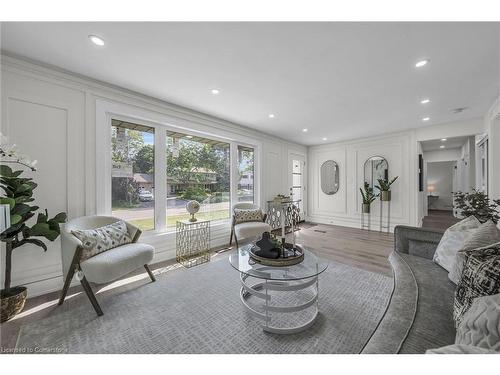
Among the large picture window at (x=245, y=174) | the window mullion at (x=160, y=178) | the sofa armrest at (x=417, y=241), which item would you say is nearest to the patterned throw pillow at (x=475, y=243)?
the sofa armrest at (x=417, y=241)

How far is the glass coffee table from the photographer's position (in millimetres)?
1564

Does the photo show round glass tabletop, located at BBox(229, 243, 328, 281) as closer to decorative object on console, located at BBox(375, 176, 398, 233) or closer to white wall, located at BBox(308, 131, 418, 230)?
decorative object on console, located at BBox(375, 176, 398, 233)

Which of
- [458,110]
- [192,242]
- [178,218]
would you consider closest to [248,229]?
[192,242]

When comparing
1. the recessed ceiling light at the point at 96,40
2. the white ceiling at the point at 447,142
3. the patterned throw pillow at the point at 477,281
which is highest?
the white ceiling at the point at 447,142

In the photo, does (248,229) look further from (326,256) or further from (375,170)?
(375,170)

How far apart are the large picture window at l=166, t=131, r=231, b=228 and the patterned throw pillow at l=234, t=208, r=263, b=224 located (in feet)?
1.42

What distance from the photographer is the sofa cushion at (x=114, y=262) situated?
1.78m

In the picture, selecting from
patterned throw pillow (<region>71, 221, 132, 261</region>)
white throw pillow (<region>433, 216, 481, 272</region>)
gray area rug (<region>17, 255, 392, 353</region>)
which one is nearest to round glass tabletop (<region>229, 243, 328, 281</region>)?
gray area rug (<region>17, 255, 392, 353</region>)

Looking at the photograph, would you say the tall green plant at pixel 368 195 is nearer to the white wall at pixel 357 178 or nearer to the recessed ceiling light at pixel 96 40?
the white wall at pixel 357 178

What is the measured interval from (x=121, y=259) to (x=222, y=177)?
2.42 meters

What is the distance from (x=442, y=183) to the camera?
8414 millimetres

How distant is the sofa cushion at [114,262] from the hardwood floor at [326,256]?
0.46 m

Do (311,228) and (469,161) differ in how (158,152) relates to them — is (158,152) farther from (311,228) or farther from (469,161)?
(469,161)

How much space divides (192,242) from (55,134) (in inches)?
85.9
